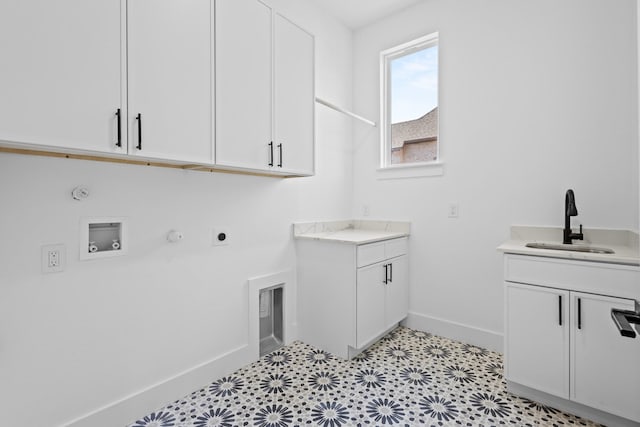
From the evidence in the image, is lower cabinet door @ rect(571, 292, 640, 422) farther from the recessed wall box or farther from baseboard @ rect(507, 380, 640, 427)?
the recessed wall box

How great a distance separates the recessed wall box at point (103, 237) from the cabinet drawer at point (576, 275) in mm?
2151

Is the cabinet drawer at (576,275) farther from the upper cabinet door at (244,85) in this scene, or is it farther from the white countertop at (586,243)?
the upper cabinet door at (244,85)

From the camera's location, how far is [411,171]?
2.86m

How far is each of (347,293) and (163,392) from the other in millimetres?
1274

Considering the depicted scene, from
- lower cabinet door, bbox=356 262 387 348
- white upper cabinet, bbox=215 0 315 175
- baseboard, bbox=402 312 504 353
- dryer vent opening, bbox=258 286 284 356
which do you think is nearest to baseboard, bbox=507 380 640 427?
baseboard, bbox=402 312 504 353

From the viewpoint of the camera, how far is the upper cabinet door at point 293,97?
2.03 metres

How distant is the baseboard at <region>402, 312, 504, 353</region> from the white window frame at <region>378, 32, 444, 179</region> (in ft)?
4.21

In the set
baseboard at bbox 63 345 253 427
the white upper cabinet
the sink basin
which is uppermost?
the white upper cabinet

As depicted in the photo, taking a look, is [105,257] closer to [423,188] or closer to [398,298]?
[398,298]

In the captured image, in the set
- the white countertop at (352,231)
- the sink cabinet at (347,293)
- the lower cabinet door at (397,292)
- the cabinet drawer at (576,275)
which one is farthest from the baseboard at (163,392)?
the cabinet drawer at (576,275)

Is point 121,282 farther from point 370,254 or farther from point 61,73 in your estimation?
point 370,254

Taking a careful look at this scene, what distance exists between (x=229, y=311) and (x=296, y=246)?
2.51 feet

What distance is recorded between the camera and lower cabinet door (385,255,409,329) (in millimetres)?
2611

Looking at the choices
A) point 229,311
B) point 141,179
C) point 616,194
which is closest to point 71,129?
point 141,179
